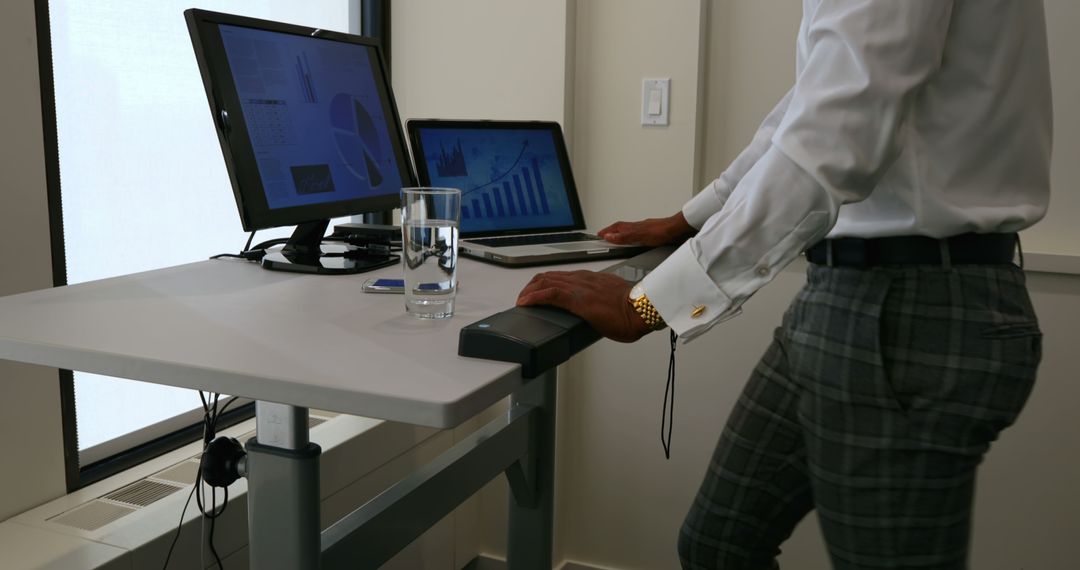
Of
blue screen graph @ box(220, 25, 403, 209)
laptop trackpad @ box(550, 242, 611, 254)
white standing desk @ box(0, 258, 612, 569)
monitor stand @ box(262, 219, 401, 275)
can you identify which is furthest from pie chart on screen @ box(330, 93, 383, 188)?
laptop trackpad @ box(550, 242, 611, 254)

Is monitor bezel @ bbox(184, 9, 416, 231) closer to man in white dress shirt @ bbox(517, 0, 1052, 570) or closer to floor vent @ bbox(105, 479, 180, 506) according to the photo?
man in white dress shirt @ bbox(517, 0, 1052, 570)

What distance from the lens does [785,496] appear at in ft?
4.34

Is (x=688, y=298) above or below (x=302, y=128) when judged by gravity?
below

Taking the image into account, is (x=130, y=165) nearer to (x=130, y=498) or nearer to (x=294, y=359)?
(x=130, y=498)

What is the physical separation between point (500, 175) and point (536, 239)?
0.42 feet

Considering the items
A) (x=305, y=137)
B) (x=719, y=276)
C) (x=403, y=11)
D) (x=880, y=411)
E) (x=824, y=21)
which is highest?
(x=403, y=11)

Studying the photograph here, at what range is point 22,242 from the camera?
148 centimetres

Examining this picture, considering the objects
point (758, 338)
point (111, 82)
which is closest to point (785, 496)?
point (758, 338)

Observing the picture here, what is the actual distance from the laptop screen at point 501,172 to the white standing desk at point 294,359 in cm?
22

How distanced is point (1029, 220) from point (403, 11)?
1.80m

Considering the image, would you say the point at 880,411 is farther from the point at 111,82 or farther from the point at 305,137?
the point at 111,82

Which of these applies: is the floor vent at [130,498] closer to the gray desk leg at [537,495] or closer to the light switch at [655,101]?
the gray desk leg at [537,495]

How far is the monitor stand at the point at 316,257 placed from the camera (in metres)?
1.41

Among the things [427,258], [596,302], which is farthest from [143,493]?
[596,302]
